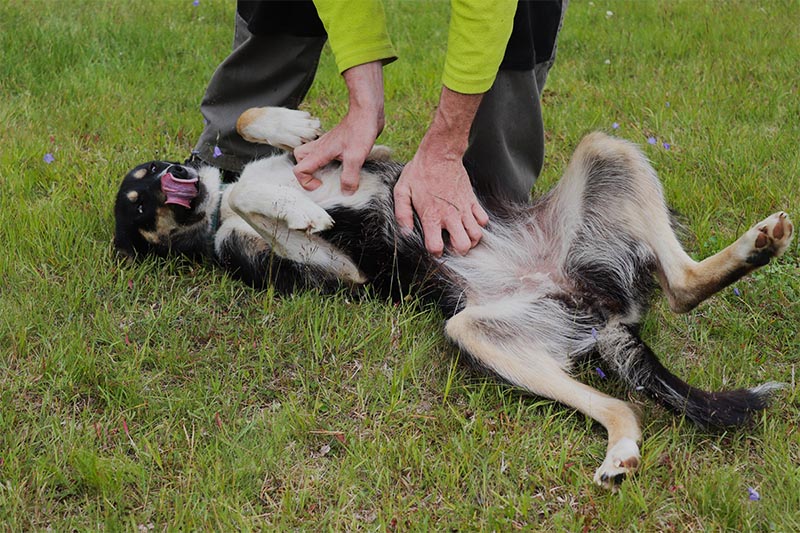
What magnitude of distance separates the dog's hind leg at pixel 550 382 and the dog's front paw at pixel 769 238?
2.20 ft

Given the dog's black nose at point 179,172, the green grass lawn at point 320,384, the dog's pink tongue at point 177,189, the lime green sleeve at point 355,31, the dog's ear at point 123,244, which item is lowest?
the green grass lawn at point 320,384

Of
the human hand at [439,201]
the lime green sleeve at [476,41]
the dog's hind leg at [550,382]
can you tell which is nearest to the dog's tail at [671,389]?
the dog's hind leg at [550,382]

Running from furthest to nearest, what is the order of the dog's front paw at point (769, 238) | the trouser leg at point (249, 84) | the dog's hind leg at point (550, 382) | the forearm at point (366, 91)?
the trouser leg at point (249, 84) < the forearm at point (366, 91) < the dog's front paw at point (769, 238) < the dog's hind leg at point (550, 382)

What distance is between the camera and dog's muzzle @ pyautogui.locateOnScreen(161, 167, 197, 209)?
334cm

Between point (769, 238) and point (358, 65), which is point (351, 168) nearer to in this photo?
point (358, 65)

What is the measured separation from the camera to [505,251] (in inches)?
125

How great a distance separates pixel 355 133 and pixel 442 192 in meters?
0.43

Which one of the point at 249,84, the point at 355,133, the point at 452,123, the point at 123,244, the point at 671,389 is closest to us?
the point at 671,389

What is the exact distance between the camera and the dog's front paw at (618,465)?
2.28 meters

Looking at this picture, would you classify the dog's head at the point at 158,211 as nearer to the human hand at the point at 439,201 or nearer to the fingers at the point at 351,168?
the fingers at the point at 351,168

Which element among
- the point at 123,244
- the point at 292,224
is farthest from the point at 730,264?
the point at 123,244

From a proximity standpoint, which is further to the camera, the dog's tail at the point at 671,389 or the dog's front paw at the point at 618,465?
the dog's tail at the point at 671,389

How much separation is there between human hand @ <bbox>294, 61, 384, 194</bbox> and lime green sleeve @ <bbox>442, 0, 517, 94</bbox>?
0.38 m

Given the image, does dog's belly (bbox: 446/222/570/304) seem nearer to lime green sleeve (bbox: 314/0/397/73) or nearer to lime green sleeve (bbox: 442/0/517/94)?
lime green sleeve (bbox: 442/0/517/94)
